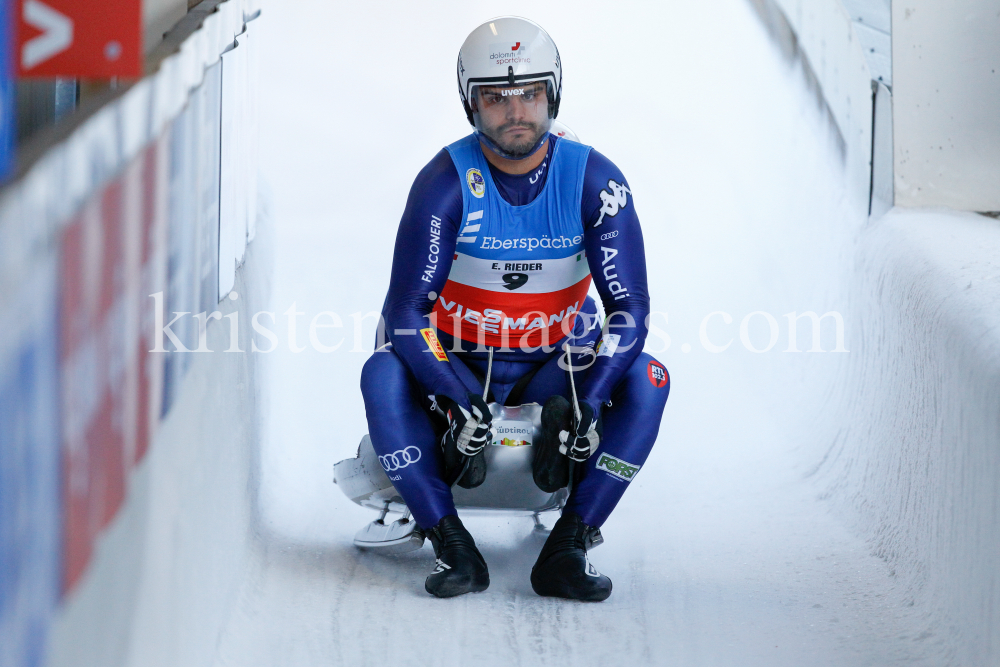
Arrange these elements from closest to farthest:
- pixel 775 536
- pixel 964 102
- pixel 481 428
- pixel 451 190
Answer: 1. pixel 481 428
2. pixel 451 190
3. pixel 775 536
4. pixel 964 102

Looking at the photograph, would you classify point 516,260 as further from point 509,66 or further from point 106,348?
point 106,348

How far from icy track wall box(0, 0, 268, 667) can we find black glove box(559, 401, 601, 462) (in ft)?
2.78

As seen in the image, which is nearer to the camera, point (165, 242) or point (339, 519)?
point (165, 242)

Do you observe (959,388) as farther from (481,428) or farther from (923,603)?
(481,428)

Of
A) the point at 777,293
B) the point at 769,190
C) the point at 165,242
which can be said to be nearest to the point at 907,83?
the point at 777,293

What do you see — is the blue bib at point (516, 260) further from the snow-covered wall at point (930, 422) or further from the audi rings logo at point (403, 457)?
the snow-covered wall at point (930, 422)

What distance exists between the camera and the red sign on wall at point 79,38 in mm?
1352

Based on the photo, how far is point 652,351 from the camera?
488 cm

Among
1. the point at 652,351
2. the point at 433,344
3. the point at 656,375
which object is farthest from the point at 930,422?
the point at 652,351

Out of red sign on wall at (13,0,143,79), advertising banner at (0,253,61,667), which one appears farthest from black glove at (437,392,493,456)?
advertising banner at (0,253,61,667)

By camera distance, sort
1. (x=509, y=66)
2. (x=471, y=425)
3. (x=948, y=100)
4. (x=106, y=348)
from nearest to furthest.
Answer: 1. (x=106, y=348)
2. (x=471, y=425)
3. (x=509, y=66)
4. (x=948, y=100)

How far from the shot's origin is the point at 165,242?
176 cm

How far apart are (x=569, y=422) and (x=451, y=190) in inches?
28.1

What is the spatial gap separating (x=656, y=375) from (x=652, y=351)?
185 centimetres
